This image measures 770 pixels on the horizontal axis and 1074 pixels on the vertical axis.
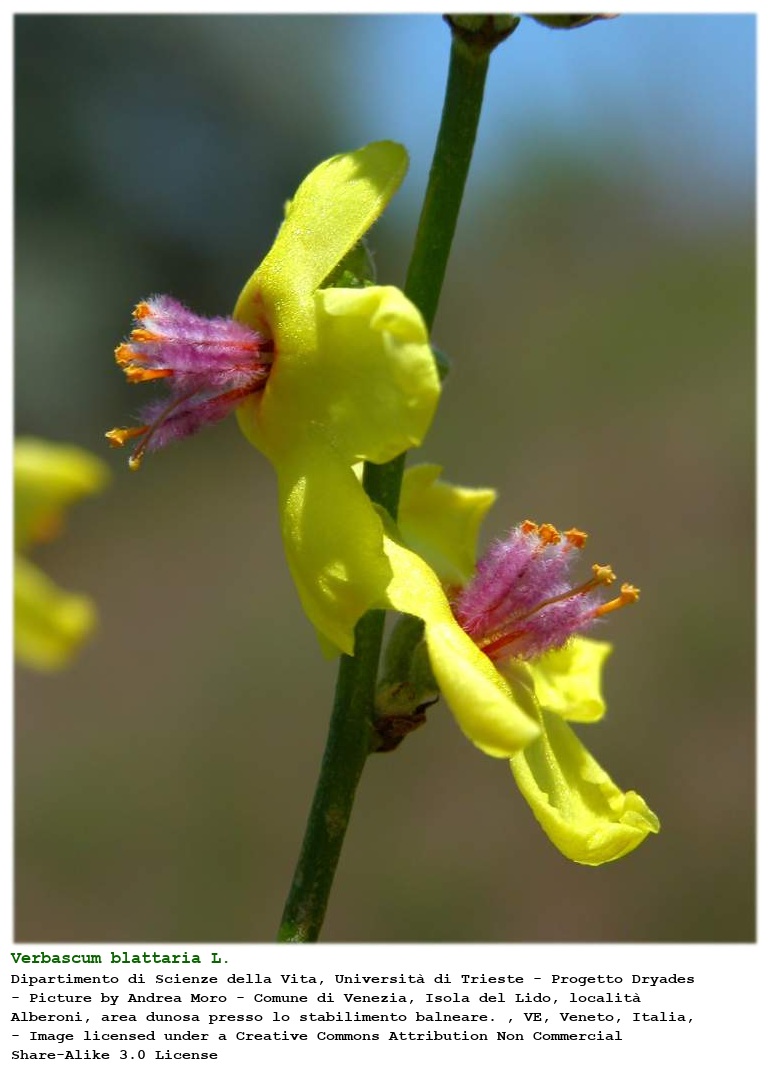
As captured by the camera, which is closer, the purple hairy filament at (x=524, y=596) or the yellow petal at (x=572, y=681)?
the purple hairy filament at (x=524, y=596)

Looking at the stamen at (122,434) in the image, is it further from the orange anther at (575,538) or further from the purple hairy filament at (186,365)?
the orange anther at (575,538)

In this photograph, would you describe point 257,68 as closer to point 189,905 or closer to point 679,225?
point 679,225

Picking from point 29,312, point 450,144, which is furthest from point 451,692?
point 29,312

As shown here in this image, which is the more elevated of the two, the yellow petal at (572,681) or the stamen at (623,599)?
the stamen at (623,599)

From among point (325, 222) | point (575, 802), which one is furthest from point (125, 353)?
point (575, 802)

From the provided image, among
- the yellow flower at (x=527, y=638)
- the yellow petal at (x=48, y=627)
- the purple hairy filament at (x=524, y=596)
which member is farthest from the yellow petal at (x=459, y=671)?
the yellow petal at (x=48, y=627)

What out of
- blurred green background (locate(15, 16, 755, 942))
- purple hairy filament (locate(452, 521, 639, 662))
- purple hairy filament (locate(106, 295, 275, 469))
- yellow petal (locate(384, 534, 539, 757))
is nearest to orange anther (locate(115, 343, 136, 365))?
purple hairy filament (locate(106, 295, 275, 469))
